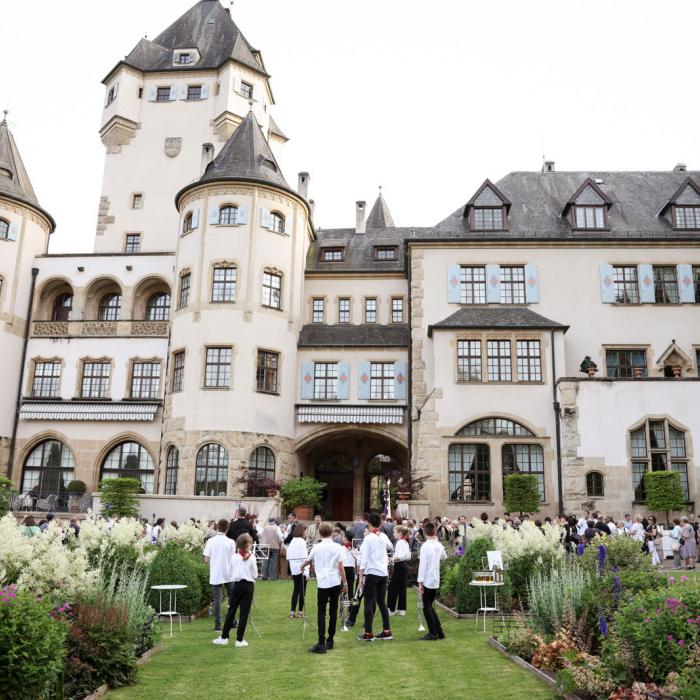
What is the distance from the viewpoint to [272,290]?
112 feet

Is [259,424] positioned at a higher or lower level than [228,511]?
higher

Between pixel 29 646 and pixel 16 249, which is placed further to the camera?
pixel 16 249

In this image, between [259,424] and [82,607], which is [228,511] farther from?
[82,607]

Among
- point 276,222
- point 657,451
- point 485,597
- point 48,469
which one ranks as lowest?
point 485,597

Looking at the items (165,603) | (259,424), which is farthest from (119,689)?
(259,424)

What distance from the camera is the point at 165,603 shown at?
14016 millimetres

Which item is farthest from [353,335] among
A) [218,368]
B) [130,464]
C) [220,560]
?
[220,560]

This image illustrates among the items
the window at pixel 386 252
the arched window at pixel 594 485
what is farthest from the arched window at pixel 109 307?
the arched window at pixel 594 485

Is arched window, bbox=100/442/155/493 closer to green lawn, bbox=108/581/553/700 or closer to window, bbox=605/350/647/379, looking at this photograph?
window, bbox=605/350/647/379

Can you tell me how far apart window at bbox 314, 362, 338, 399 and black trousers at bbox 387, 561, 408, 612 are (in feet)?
64.9

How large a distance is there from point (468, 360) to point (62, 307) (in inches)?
844

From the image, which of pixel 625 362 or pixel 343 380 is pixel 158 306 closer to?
pixel 343 380

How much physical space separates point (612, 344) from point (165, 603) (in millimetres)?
24743

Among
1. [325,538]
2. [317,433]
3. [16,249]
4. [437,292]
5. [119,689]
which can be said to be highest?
[16,249]
